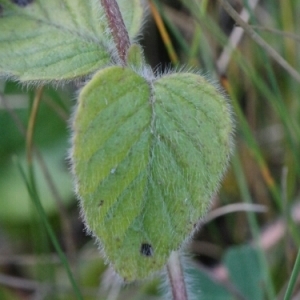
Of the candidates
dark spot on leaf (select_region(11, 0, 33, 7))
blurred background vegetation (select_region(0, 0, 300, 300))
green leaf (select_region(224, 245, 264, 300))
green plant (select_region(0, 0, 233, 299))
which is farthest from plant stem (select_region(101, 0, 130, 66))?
green leaf (select_region(224, 245, 264, 300))

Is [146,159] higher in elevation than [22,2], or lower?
lower

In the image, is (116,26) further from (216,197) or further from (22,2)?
(216,197)

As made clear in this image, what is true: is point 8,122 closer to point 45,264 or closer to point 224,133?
point 45,264

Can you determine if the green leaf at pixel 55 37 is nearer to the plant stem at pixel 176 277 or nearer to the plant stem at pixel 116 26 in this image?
the plant stem at pixel 116 26

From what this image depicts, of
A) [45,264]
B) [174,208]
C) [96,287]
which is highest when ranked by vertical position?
[174,208]

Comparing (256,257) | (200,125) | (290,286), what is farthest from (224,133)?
(256,257)

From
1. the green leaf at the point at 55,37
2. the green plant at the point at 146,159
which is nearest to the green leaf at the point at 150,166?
the green plant at the point at 146,159

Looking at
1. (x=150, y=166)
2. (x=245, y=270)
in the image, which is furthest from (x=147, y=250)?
(x=245, y=270)

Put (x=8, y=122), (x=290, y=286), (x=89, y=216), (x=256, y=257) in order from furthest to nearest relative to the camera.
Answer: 1. (x=8, y=122)
2. (x=256, y=257)
3. (x=290, y=286)
4. (x=89, y=216)
